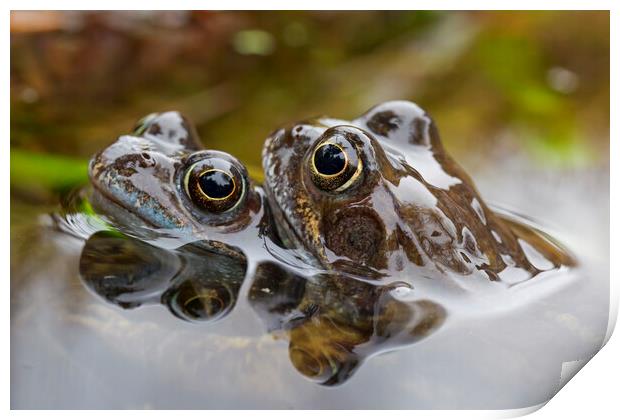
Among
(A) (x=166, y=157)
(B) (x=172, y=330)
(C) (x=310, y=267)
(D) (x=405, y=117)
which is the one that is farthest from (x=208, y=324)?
(D) (x=405, y=117)

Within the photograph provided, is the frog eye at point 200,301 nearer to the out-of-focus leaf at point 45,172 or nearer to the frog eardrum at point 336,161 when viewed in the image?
the frog eardrum at point 336,161

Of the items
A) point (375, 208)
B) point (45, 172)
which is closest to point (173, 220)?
point (375, 208)

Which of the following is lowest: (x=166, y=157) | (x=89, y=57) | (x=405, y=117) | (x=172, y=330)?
(x=89, y=57)

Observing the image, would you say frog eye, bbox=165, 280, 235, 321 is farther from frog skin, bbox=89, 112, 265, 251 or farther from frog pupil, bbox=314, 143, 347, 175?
frog pupil, bbox=314, 143, 347, 175

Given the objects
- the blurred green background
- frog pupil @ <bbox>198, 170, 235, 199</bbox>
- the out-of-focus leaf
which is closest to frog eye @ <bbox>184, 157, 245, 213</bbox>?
frog pupil @ <bbox>198, 170, 235, 199</bbox>

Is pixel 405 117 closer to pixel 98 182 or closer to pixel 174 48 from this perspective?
pixel 98 182
